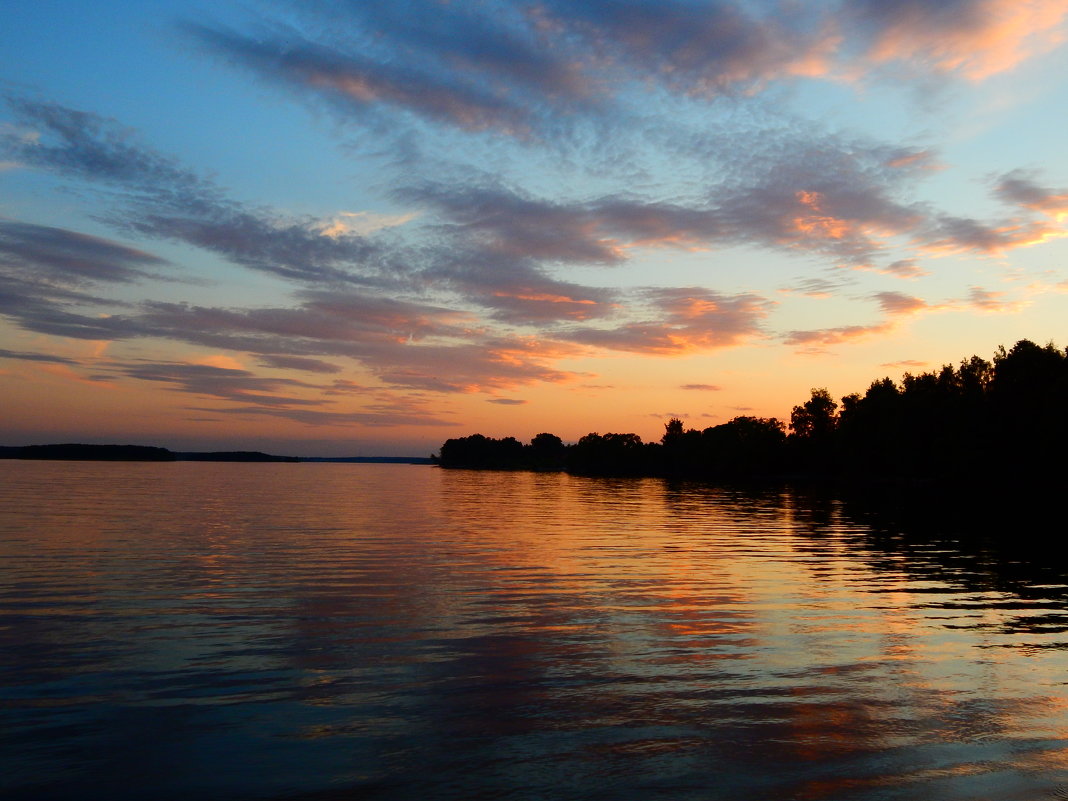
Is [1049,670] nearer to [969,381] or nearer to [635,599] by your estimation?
[635,599]

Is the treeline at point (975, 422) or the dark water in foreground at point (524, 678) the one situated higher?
the treeline at point (975, 422)

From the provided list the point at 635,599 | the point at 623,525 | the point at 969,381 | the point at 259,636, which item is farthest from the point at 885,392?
the point at 259,636

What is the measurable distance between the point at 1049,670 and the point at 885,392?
17765 cm

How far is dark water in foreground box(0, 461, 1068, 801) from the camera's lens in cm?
1173

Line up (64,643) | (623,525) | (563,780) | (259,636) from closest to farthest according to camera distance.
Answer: (563,780), (64,643), (259,636), (623,525)

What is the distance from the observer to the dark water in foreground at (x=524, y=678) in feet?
38.5

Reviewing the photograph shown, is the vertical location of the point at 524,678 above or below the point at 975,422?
below

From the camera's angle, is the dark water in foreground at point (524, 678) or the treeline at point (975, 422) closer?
the dark water in foreground at point (524, 678)

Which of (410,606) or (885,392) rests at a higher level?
(885,392)

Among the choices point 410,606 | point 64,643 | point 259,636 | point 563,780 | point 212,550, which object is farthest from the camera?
point 212,550

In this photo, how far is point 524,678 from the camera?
17234 mm

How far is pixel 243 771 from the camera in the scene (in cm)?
1182

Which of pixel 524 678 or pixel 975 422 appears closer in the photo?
pixel 524 678

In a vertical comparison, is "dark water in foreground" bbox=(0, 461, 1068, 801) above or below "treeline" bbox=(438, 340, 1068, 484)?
below
